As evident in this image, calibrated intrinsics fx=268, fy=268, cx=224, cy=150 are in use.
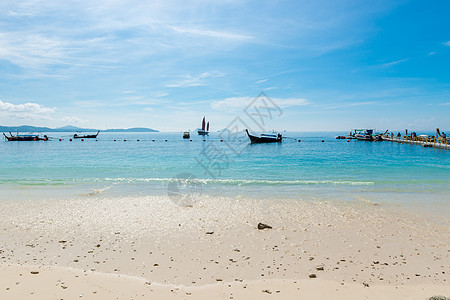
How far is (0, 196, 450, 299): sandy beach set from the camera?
5355 millimetres

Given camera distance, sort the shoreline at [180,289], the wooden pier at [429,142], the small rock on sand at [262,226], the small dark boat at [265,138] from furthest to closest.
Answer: the small dark boat at [265,138] → the wooden pier at [429,142] → the small rock on sand at [262,226] → the shoreline at [180,289]

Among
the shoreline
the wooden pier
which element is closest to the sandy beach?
the shoreline

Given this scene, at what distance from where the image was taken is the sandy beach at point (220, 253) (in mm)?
5355

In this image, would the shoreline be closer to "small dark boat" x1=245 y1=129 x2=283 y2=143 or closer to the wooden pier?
the wooden pier

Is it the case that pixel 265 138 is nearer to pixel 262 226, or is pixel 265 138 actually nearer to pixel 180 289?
pixel 262 226

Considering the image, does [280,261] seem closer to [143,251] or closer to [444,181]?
[143,251]

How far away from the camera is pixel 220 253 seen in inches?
280

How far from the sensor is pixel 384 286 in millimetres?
5457

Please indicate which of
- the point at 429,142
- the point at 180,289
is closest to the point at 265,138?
the point at 429,142

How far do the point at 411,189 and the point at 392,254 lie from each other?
38.6 ft

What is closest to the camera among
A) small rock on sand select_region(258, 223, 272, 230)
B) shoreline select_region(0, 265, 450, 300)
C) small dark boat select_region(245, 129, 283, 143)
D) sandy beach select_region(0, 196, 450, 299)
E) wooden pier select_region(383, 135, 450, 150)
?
shoreline select_region(0, 265, 450, 300)

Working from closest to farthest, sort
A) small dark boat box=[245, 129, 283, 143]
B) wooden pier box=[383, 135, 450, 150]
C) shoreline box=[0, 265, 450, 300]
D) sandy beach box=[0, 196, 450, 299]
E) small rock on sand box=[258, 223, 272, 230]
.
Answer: shoreline box=[0, 265, 450, 300] → sandy beach box=[0, 196, 450, 299] → small rock on sand box=[258, 223, 272, 230] → wooden pier box=[383, 135, 450, 150] → small dark boat box=[245, 129, 283, 143]

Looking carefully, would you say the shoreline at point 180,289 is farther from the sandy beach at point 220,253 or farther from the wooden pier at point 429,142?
the wooden pier at point 429,142

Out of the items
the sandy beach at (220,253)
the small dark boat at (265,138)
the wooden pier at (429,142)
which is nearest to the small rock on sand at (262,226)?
the sandy beach at (220,253)
